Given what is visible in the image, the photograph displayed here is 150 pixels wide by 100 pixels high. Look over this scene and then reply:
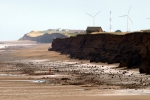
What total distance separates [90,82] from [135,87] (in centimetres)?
585

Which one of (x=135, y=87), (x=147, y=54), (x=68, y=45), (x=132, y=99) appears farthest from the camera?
(x=68, y=45)

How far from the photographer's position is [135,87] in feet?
95.8

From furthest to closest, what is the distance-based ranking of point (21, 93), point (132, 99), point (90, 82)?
1. point (90, 82)
2. point (21, 93)
3. point (132, 99)

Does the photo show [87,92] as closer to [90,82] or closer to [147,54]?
[90,82]

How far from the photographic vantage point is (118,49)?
6069 centimetres

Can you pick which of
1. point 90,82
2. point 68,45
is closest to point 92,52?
point 68,45

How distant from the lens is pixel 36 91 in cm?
2750

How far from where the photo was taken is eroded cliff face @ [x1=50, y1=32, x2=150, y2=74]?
43688 mm

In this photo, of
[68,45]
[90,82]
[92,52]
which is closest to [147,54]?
[90,82]

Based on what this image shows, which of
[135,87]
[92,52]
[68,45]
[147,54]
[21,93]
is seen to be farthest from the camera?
[68,45]

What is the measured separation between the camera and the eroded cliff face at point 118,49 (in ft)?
143

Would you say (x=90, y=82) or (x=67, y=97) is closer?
(x=67, y=97)

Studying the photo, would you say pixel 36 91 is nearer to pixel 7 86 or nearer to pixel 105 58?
pixel 7 86

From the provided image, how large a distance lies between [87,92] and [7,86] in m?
8.14
